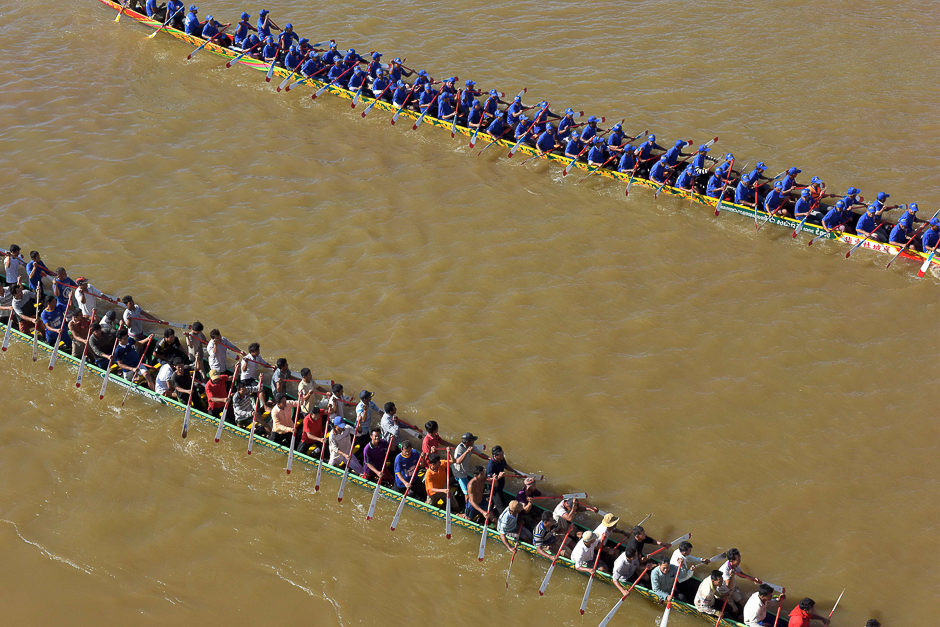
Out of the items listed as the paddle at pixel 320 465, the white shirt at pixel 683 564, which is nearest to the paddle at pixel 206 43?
the paddle at pixel 320 465

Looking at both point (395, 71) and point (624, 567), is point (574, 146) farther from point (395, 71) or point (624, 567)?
point (624, 567)

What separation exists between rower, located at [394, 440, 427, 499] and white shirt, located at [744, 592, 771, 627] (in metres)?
4.62

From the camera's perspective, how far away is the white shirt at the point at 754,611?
950 centimetres

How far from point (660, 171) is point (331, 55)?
30.8 ft

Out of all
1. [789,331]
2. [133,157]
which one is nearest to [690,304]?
[789,331]

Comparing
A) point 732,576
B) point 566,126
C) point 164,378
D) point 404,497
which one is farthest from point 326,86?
point 732,576

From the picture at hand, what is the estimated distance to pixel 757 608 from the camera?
950 cm

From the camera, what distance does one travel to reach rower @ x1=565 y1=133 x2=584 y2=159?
17.4 m

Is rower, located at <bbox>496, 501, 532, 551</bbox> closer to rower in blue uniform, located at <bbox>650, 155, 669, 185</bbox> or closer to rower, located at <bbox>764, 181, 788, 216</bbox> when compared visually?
rower in blue uniform, located at <bbox>650, 155, 669, 185</bbox>

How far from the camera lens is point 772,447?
1218 cm

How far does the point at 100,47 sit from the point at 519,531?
19185 millimetres

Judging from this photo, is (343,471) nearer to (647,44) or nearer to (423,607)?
(423,607)

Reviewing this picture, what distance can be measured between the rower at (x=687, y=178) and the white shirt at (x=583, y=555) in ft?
30.5

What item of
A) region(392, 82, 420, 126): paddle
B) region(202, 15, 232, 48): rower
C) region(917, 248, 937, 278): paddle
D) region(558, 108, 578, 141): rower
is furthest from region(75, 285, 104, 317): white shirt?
region(917, 248, 937, 278): paddle
